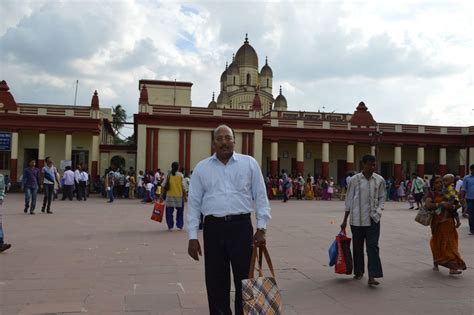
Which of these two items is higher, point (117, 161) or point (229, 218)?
point (117, 161)

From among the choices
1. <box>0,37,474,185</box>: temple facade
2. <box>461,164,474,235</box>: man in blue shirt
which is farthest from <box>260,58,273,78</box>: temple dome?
<box>461,164,474,235</box>: man in blue shirt

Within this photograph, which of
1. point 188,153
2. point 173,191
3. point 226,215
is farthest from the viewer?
point 188,153

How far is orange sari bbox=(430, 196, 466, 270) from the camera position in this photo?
22.7 feet

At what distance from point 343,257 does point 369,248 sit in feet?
1.23

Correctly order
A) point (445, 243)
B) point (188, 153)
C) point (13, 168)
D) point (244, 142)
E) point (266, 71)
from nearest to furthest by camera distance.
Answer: point (445, 243) → point (13, 168) → point (188, 153) → point (244, 142) → point (266, 71)

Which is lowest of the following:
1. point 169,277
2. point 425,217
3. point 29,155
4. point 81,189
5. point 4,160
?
point 169,277

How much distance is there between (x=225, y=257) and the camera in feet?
13.4

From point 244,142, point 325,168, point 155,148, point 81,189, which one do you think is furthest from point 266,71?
point 81,189

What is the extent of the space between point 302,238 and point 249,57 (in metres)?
47.3

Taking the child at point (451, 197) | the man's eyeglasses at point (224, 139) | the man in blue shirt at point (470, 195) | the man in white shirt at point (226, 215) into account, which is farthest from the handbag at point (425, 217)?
the man in blue shirt at point (470, 195)

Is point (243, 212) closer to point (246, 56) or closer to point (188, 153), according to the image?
point (188, 153)

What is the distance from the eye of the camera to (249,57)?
2202 inches

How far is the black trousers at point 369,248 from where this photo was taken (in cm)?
618

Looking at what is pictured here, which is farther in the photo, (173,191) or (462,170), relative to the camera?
(462,170)
